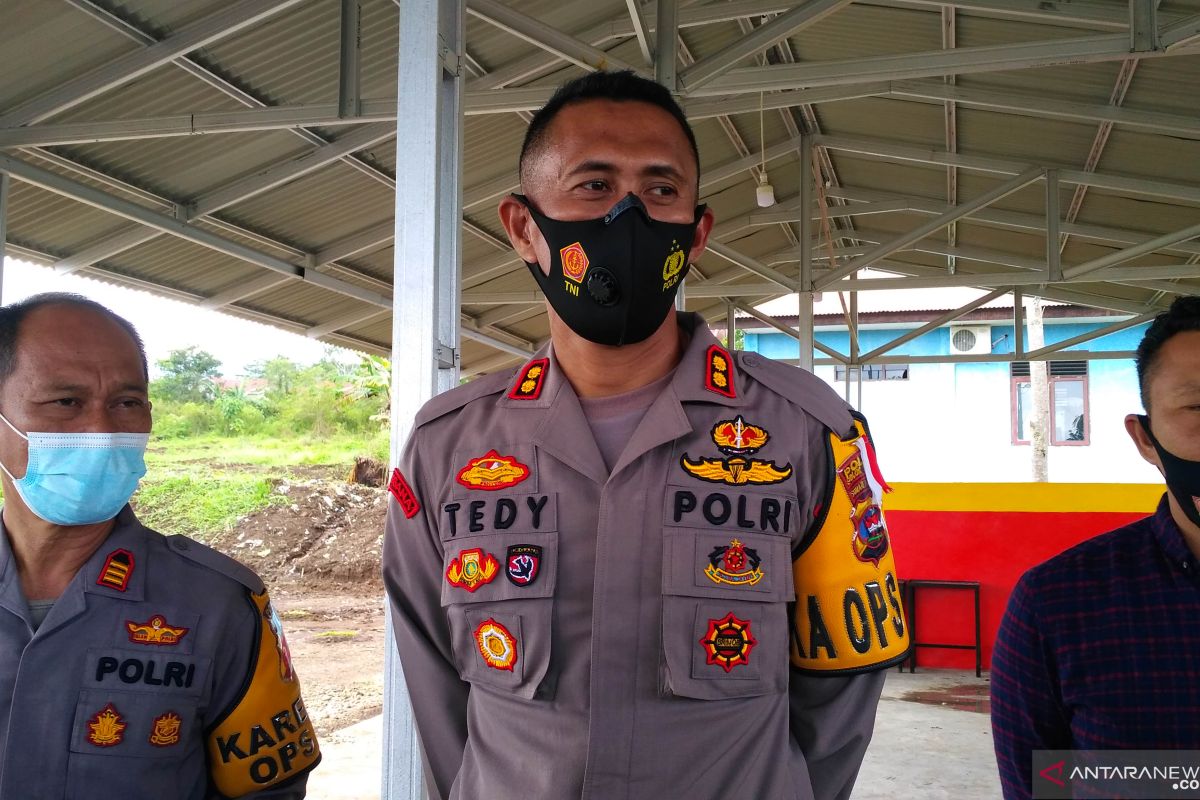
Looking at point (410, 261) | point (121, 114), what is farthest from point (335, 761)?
point (410, 261)

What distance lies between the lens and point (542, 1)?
5234 millimetres

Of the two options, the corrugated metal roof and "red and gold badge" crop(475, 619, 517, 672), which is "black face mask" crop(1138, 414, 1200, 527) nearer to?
"red and gold badge" crop(475, 619, 517, 672)

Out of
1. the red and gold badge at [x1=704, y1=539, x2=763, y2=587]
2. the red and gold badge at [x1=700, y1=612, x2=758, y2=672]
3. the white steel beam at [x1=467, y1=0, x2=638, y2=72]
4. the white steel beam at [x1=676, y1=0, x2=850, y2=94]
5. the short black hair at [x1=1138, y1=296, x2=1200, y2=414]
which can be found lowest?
the red and gold badge at [x1=700, y1=612, x2=758, y2=672]

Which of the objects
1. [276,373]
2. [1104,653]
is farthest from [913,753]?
[276,373]

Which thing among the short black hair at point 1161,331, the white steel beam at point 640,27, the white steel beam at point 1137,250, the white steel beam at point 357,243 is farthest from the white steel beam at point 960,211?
the short black hair at point 1161,331

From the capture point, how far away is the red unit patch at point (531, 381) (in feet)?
4.82

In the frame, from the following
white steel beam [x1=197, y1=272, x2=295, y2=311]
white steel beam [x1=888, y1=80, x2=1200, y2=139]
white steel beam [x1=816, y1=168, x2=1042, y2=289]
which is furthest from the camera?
white steel beam [x1=197, y1=272, x2=295, y2=311]

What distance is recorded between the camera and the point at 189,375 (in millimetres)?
22594

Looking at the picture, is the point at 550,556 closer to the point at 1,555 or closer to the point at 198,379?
the point at 1,555

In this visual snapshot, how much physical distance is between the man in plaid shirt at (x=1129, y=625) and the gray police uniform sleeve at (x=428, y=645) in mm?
957

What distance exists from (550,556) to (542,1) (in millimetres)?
4548

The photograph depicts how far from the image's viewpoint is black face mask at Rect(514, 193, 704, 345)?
4.52ft

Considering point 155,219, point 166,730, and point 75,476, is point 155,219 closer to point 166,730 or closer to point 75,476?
point 75,476

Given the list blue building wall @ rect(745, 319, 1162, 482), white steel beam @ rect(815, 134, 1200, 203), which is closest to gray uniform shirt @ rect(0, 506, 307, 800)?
white steel beam @ rect(815, 134, 1200, 203)
